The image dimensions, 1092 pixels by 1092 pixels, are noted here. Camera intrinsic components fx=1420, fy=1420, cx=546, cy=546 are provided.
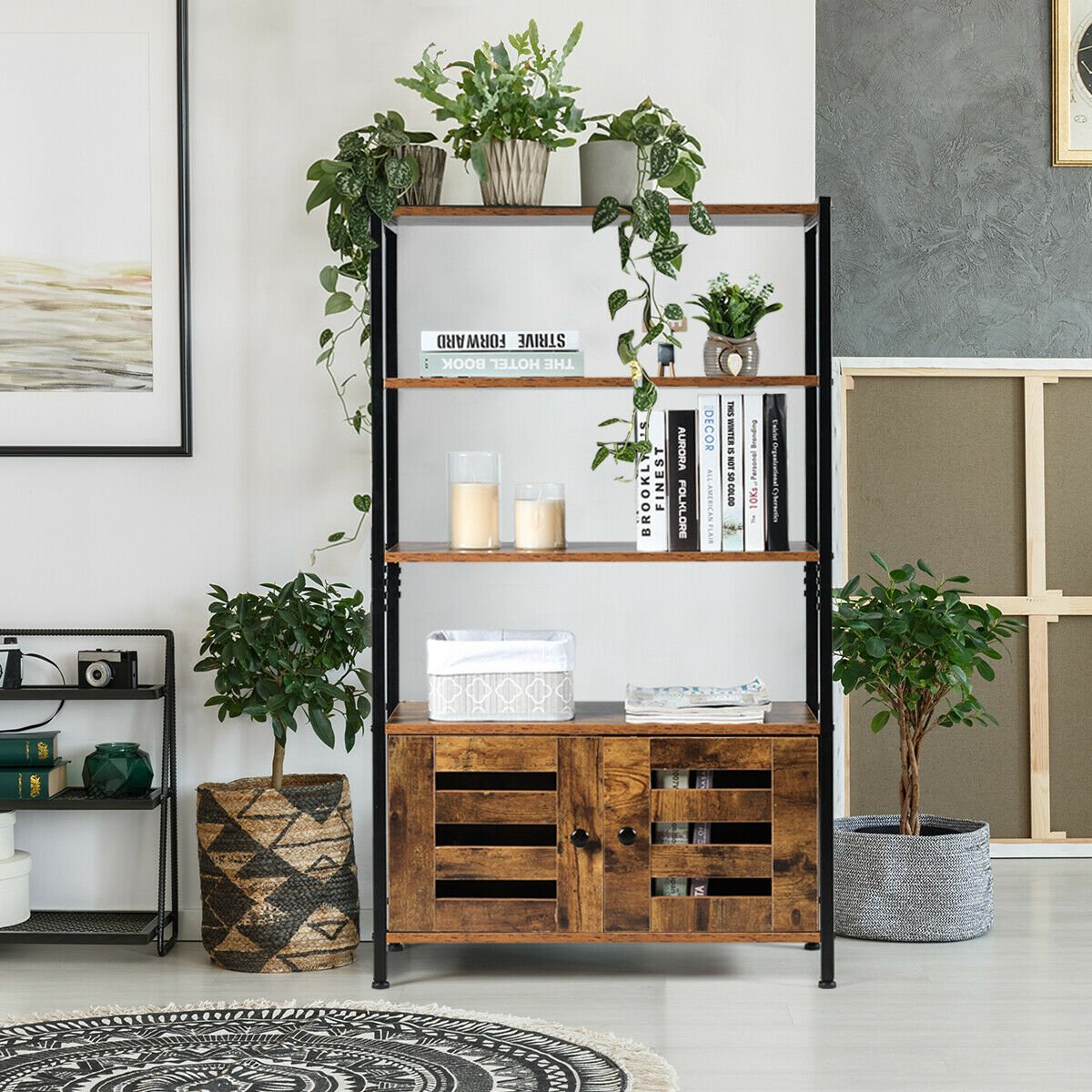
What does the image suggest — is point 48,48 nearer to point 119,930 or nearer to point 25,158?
point 25,158

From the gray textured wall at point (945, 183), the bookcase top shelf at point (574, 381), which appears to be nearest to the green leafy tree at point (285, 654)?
the bookcase top shelf at point (574, 381)

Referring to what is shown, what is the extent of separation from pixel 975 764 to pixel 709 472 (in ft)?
6.23

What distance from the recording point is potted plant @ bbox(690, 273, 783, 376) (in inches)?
123

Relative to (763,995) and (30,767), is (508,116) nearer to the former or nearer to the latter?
(30,767)

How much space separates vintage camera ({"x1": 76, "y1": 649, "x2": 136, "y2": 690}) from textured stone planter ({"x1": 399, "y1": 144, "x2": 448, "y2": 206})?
4.20 ft

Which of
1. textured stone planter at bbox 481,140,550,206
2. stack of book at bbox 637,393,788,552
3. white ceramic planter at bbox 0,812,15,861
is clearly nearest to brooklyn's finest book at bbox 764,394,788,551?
stack of book at bbox 637,393,788,552

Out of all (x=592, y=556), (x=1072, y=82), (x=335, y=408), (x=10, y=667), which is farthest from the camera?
(x=1072, y=82)

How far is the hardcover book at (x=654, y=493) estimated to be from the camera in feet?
10.2

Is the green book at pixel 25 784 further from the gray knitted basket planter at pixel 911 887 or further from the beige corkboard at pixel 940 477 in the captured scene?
the beige corkboard at pixel 940 477

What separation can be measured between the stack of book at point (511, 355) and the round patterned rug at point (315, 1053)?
1353 millimetres

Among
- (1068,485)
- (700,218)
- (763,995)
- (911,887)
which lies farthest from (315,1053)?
(1068,485)

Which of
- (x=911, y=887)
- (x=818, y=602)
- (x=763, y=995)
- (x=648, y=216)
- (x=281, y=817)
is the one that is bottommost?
(x=763, y=995)

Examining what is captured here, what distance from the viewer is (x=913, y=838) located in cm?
349

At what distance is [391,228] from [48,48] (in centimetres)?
99
